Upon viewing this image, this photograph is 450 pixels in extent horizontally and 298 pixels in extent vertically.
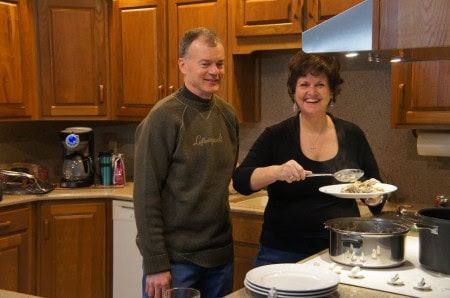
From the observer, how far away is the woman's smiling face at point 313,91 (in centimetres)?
198

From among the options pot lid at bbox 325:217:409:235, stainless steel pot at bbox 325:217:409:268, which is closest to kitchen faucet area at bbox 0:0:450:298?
pot lid at bbox 325:217:409:235

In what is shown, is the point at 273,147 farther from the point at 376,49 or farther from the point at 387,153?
the point at 387,153

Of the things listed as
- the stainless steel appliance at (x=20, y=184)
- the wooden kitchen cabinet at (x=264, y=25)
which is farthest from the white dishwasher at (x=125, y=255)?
the wooden kitchen cabinet at (x=264, y=25)

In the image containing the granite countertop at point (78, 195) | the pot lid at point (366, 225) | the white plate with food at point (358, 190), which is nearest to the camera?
the pot lid at point (366, 225)

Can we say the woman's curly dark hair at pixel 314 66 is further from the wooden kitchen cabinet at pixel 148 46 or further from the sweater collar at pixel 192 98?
the wooden kitchen cabinet at pixel 148 46

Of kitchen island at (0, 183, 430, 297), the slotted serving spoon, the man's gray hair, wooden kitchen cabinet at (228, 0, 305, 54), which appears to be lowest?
kitchen island at (0, 183, 430, 297)

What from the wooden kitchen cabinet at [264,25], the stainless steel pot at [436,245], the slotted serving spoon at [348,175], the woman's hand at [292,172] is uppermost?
the wooden kitchen cabinet at [264,25]

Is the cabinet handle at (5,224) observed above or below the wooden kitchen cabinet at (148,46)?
below

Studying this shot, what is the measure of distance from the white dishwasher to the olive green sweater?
4.41ft

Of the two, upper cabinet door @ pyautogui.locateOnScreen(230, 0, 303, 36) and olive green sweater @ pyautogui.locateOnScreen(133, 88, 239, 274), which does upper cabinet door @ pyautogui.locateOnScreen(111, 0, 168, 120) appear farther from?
olive green sweater @ pyautogui.locateOnScreen(133, 88, 239, 274)

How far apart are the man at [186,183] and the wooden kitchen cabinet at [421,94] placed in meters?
1.01

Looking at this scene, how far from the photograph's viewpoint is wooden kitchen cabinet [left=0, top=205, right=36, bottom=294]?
3094 millimetres

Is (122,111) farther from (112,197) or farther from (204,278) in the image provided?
(204,278)

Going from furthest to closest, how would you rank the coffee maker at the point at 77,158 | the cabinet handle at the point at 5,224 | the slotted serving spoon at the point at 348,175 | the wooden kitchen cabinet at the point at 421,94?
the coffee maker at the point at 77,158 → the cabinet handle at the point at 5,224 → the wooden kitchen cabinet at the point at 421,94 → the slotted serving spoon at the point at 348,175
